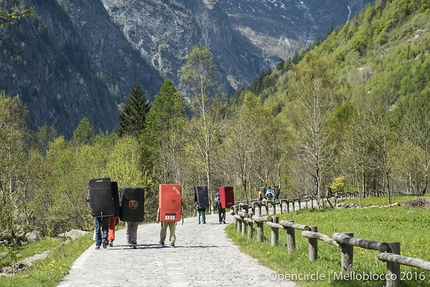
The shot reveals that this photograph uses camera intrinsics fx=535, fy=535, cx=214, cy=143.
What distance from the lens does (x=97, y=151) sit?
54.1 meters

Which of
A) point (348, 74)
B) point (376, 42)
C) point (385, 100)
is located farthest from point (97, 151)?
point (376, 42)

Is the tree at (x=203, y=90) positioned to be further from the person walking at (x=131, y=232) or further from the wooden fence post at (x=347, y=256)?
the wooden fence post at (x=347, y=256)

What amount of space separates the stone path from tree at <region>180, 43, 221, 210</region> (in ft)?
102

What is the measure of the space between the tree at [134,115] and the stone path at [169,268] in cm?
Result: 5001

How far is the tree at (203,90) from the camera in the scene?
161 ft

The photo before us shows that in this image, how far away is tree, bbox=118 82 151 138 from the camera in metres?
68.0

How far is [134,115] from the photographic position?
68.8 m

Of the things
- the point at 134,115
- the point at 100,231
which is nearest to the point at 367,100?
the point at 134,115

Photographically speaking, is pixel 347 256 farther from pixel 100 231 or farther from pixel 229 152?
pixel 229 152

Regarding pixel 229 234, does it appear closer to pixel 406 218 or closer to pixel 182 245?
pixel 182 245

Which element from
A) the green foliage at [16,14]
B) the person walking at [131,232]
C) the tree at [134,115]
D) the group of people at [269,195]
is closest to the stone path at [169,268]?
the person walking at [131,232]

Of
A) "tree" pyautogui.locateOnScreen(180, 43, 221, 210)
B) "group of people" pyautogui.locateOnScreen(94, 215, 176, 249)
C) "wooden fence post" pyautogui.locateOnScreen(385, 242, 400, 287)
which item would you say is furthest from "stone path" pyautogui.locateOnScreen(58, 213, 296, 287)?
"tree" pyautogui.locateOnScreen(180, 43, 221, 210)

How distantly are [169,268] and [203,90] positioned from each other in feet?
124

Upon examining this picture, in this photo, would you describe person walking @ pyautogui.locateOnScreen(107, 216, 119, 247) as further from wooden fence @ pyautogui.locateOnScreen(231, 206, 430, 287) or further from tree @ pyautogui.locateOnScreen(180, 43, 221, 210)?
tree @ pyautogui.locateOnScreen(180, 43, 221, 210)
